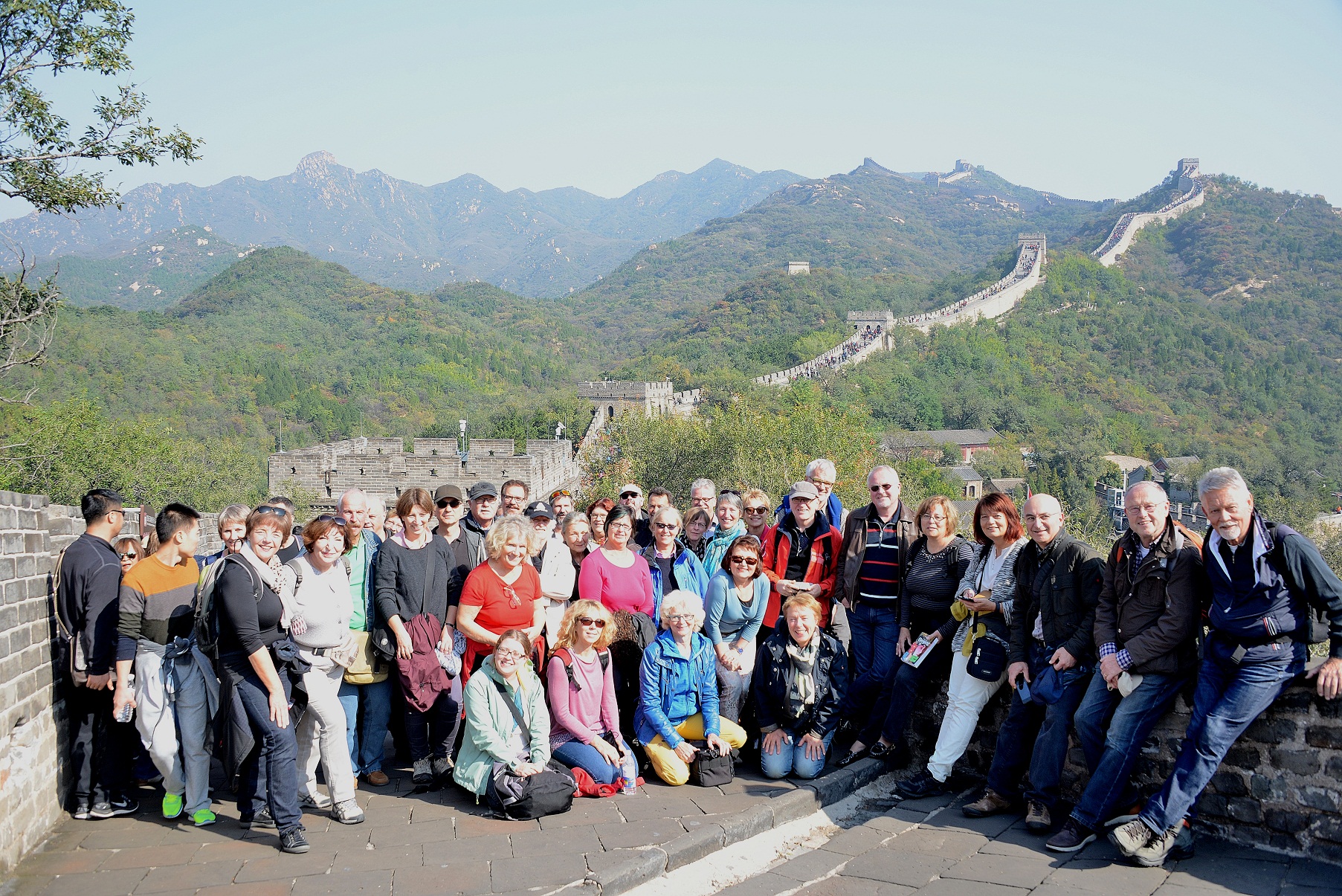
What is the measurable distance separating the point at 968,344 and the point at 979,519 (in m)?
79.5

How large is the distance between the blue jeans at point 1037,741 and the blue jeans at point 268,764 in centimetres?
356

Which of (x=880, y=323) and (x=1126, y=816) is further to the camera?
(x=880, y=323)

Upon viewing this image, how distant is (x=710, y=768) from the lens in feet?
16.9

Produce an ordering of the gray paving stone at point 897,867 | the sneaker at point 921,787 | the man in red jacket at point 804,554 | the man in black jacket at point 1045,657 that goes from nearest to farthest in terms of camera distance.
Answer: the gray paving stone at point 897,867 < the man in black jacket at point 1045,657 < the sneaker at point 921,787 < the man in red jacket at point 804,554

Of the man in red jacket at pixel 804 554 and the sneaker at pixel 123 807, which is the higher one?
the man in red jacket at pixel 804 554

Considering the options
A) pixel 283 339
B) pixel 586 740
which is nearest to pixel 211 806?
pixel 586 740

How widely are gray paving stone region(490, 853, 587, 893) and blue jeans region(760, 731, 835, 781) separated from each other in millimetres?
1432

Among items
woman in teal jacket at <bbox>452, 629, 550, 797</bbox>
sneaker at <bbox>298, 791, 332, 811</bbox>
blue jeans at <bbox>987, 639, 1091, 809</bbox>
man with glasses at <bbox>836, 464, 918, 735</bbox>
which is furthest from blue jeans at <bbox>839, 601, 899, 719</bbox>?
sneaker at <bbox>298, 791, 332, 811</bbox>

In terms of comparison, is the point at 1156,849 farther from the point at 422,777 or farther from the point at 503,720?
the point at 422,777

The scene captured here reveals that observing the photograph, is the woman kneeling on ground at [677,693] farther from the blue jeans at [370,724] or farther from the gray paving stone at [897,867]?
the blue jeans at [370,724]

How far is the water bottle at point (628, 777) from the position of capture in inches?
198

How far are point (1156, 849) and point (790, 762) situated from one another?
196 centimetres

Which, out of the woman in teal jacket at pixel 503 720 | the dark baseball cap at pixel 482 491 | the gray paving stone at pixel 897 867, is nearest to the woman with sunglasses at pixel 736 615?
the woman in teal jacket at pixel 503 720

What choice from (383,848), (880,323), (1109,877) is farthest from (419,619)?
(880,323)
